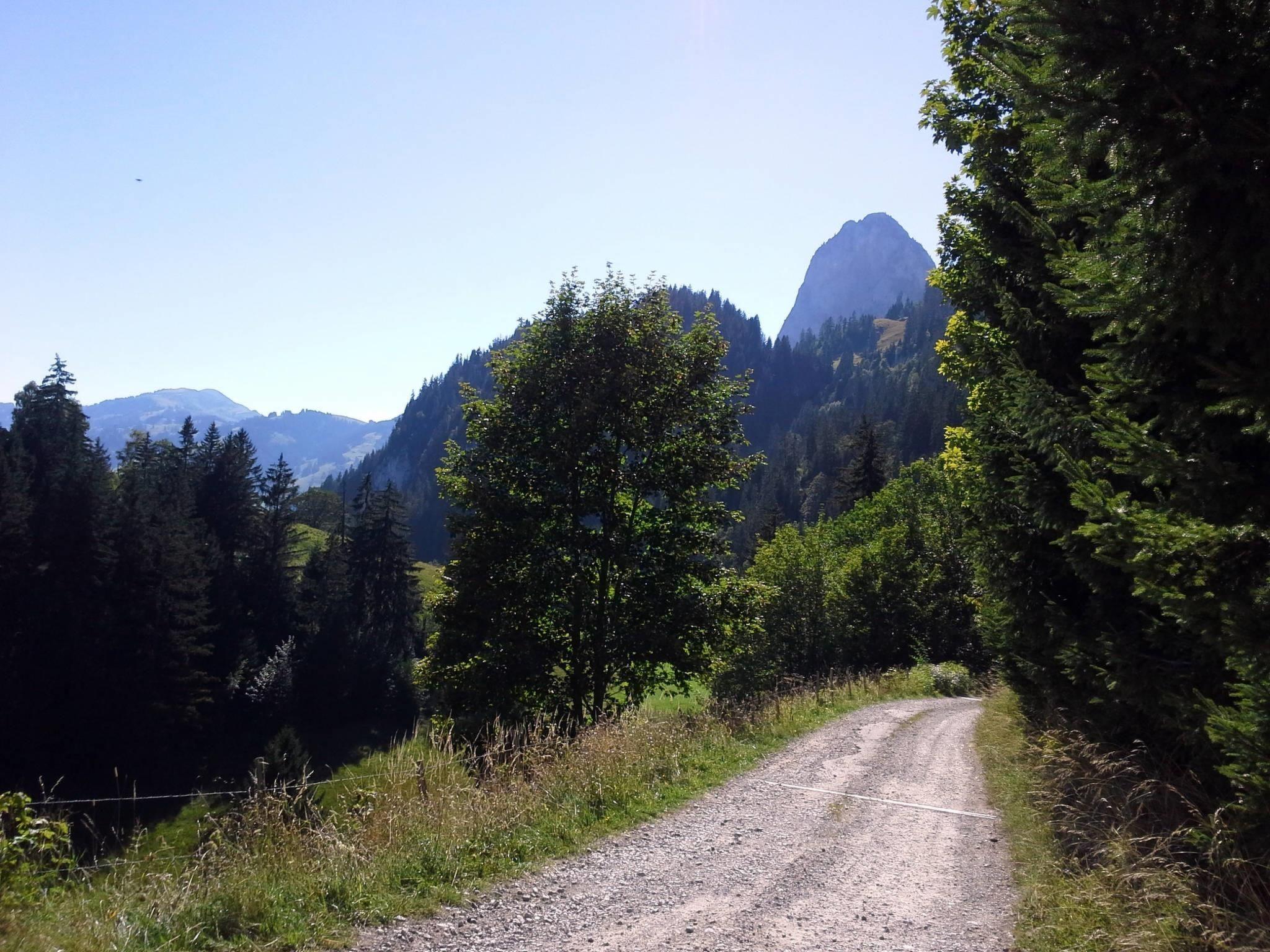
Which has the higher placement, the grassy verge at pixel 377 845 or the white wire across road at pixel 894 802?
the grassy verge at pixel 377 845

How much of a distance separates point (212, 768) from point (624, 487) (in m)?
39.4

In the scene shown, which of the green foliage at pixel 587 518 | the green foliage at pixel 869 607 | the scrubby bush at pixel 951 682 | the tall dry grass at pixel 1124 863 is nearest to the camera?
the tall dry grass at pixel 1124 863

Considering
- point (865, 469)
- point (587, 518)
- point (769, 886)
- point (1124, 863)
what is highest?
point (865, 469)

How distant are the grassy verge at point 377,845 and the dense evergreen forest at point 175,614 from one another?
16123 millimetres

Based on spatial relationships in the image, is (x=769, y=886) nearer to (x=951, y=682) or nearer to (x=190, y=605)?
(x=951, y=682)

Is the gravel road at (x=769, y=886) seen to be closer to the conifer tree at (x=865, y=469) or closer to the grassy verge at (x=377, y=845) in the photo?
the grassy verge at (x=377, y=845)

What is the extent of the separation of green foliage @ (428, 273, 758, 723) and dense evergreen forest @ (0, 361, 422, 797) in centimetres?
1127

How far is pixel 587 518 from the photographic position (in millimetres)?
15078

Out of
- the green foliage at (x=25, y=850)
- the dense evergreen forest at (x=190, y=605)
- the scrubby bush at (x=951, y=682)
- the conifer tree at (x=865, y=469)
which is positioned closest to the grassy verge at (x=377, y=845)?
the green foliage at (x=25, y=850)

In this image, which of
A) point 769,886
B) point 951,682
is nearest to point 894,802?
point 769,886

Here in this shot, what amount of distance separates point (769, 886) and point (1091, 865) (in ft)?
8.20

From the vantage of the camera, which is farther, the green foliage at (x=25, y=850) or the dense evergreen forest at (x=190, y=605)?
the dense evergreen forest at (x=190, y=605)

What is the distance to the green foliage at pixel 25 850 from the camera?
15.3ft

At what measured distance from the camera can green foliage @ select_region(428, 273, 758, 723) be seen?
1397 centimetres
